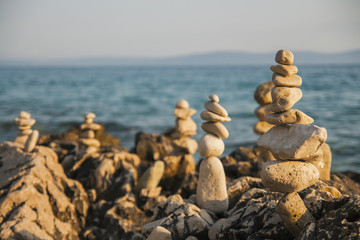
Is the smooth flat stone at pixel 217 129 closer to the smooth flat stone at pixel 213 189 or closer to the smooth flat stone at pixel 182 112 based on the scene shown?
the smooth flat stone at pixel 213 189

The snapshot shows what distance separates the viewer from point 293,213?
10.5 feet

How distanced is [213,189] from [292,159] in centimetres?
148

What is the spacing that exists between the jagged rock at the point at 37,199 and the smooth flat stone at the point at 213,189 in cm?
209

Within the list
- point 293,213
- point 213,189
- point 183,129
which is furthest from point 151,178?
point 293,213

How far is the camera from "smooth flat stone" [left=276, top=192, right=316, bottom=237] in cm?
319

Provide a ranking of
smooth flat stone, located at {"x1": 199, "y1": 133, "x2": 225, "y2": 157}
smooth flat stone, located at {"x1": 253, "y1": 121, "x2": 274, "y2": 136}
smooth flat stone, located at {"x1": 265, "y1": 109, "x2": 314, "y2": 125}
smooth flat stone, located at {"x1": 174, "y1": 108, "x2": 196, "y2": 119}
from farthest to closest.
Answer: smooth flat stone, located at {"x1": 174, "y1": 108, "x2": 196, "y2": 119}, smooth flat stone, located at {"x1": 253, "y1": 121, "x2": 274, "y2": 136}, smooth flat stone, located at {"x1": 199, "y1": 133, "x2": 225, "y2": 157}, smooth flat stone, located at {"x1": 265, "y1": 109, "x2": 314, "y2": 125}

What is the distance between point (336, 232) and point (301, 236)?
29cm

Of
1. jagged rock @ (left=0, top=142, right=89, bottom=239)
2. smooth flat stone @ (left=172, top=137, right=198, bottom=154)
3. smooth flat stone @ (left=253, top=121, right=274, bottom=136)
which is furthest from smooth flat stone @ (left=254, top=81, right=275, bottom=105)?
jagged rock @ (left=0, top=142, right=89, bottom=239)

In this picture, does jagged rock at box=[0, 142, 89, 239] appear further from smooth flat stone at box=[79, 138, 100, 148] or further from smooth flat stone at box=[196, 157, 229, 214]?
smooth flat stone at box=[196, 157, 229, 214]

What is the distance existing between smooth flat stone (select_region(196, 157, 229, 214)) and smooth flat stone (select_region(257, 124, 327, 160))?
1.17m

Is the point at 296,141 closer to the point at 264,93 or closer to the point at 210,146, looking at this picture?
the point at 210,146

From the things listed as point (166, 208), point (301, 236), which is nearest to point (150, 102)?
point (166, 208)

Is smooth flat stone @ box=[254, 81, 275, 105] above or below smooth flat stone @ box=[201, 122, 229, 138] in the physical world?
above

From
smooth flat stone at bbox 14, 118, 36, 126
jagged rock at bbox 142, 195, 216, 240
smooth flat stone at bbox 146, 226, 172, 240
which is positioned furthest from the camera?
smooth flat stone at bbox 14, 118, 36, 126
